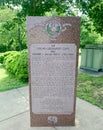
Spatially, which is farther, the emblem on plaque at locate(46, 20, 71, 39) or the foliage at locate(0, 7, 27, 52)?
the foliage at locate(0, 7, 27, 52)

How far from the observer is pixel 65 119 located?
2.96 meters

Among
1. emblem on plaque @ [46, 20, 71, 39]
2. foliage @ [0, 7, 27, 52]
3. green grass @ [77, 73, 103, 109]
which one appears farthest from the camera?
foliage @ [0, 7, 27, 52]

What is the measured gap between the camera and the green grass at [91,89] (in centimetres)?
404

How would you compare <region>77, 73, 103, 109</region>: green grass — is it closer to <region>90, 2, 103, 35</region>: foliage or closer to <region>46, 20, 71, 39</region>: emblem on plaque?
<region>90, 2, 103, 35</region>: foliage

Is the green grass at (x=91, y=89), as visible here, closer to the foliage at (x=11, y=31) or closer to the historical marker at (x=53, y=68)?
the historical marker at (x=53, y=68)

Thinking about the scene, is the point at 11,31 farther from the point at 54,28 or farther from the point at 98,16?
the point at 54,28

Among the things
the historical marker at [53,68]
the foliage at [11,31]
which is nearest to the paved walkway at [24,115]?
the historical marker at [53,68]

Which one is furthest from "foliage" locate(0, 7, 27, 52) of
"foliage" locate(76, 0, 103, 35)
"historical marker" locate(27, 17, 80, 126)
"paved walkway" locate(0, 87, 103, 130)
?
"historical marker" locate(27, 17, 80, 126)

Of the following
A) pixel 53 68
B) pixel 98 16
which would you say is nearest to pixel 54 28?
pixel 53 68

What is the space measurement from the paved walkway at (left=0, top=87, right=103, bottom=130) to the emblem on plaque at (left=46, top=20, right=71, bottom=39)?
5.56ft

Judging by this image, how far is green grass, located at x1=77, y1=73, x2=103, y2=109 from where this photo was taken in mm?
4042

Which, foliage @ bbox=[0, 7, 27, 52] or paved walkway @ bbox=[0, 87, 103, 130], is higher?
foliage @ bbox=[0, 7, 27, 52]

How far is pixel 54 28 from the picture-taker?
2416 mm

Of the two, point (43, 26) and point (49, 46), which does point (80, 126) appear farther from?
point (43, 26)
